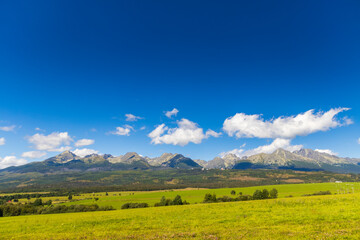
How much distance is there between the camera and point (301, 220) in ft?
82.5

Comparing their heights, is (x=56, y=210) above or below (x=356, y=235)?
below

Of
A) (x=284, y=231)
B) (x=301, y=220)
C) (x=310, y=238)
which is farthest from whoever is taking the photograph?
(x=301, y=220)

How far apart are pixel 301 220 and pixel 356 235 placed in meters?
9.68

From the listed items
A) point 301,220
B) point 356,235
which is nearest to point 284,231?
point 356,235

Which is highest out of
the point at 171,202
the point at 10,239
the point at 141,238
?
the point at 141,238

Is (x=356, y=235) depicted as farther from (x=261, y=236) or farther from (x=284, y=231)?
(x=261, y=236)

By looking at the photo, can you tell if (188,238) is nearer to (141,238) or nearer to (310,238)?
(141,238)

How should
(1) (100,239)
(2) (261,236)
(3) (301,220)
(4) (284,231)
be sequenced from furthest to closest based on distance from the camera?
(3) (301,220)
(1) (100,239)
(4) (284,231)
(2) (261,236)

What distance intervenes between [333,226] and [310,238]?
713 centimetres

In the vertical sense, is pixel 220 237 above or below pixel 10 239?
above

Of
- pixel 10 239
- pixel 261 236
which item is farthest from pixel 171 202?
pixel 261 236

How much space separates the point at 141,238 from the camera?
66.1 feet

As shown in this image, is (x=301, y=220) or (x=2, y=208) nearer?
(x=301, y=220)

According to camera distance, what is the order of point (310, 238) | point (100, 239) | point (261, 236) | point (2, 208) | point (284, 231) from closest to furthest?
point (310, 238)
point (261, 236)
point (284, 231)
point (100, 239)
point (2, 208)
